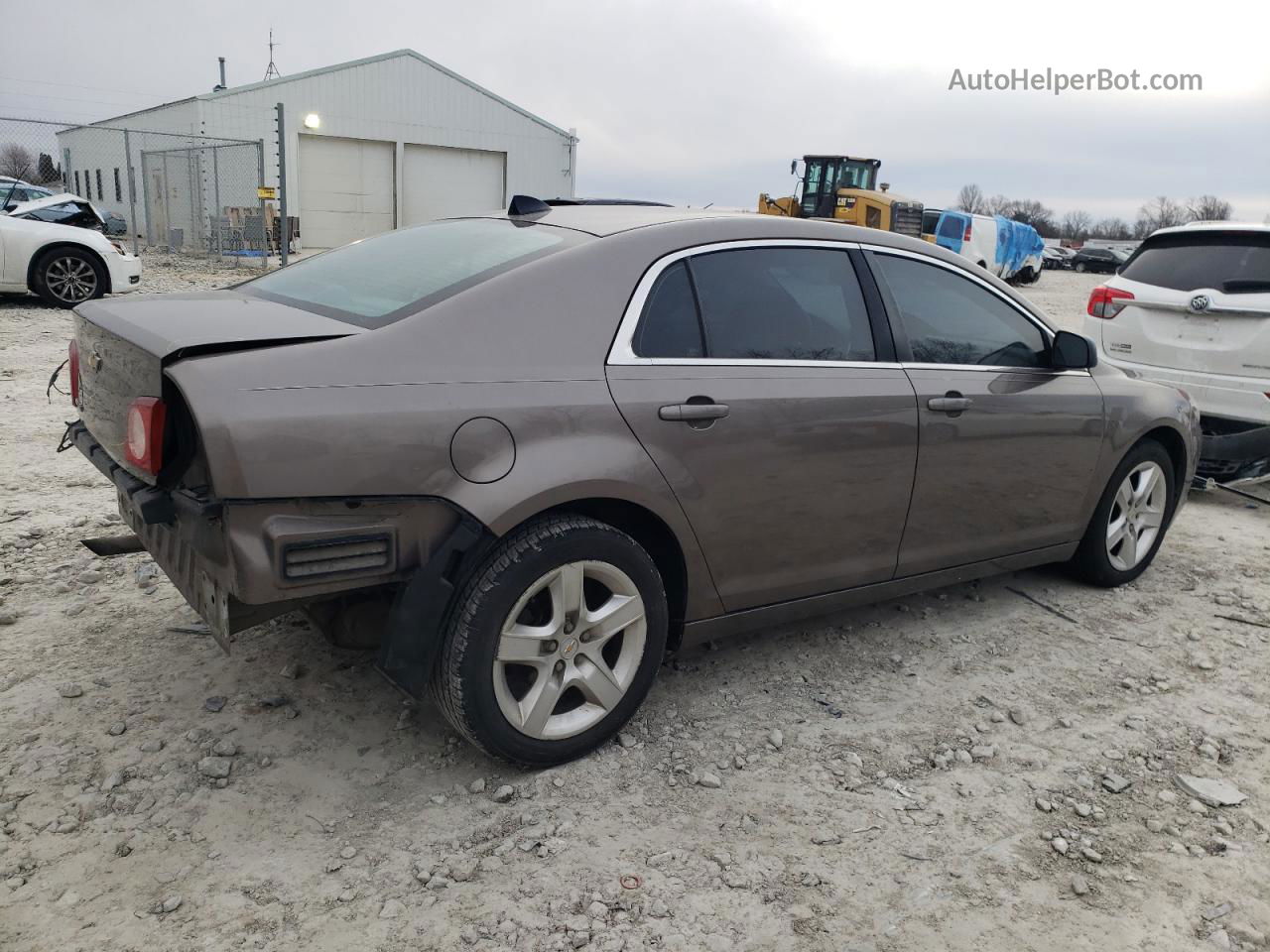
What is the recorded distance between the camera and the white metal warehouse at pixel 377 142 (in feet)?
88.5

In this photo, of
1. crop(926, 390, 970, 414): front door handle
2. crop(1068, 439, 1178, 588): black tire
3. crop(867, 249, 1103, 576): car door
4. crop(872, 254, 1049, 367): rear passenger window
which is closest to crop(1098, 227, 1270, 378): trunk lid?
crop(1068, 439, 1178, 588): black tire

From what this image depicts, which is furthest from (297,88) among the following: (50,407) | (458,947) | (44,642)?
(458,947)

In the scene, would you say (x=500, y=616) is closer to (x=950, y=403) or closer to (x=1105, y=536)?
(x=950, y=403)

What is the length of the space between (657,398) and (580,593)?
2.01 feet

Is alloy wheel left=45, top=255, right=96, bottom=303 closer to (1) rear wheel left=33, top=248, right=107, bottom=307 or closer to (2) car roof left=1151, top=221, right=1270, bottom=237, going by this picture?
(1) rear wheel left=33, top=248, right=107, bottom=307

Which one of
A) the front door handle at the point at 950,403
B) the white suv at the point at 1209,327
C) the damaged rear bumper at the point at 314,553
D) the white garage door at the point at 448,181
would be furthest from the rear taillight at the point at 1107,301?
the white garage door at the point at 448,181

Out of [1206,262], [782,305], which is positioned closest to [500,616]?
[782,305]

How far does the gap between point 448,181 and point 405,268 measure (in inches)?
1145

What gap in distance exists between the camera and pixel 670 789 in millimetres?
2861

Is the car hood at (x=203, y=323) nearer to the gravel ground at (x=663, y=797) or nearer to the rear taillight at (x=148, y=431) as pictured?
the rear taillight at (x=148, y=431)

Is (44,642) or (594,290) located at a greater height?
(594,290)

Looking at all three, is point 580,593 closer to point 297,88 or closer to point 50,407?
point 50,407

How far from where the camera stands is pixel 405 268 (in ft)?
10.1

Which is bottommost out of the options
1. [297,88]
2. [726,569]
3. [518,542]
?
[726,569]
